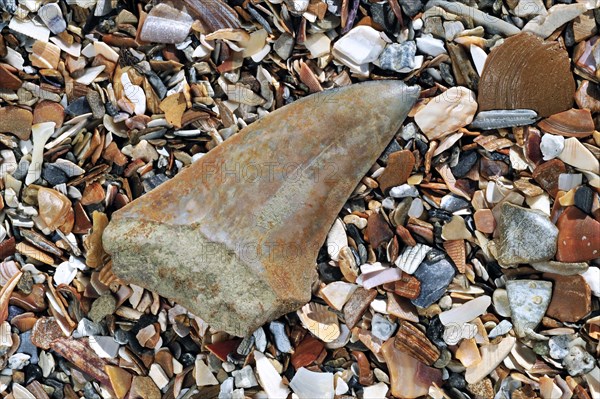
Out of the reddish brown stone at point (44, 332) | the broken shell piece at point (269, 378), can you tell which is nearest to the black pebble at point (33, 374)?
the reddish brown stone at point (44, 332)

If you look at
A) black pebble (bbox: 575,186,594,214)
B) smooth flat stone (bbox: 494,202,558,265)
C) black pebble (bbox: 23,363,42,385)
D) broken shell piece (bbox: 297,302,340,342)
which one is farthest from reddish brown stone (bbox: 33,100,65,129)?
black pebble (bbox: 575,186,594,214)

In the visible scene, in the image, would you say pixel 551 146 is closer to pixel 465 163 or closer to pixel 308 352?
pixel 465 163

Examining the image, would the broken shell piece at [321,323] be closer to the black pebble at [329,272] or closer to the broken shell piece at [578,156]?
the black pebble at [329,272]

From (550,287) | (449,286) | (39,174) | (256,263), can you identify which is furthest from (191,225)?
(550,287)

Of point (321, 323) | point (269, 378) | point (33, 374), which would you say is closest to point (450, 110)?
point (321, 323)

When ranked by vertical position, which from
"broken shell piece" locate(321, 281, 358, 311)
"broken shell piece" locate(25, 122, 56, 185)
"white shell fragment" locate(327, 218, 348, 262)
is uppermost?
"broken shell piece" locate(25, 122, 56, 185)

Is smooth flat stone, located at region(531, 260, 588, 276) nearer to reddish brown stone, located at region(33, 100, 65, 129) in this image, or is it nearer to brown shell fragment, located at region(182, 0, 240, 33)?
brown shell fragment, located at region(182, 0, 240, 33)
